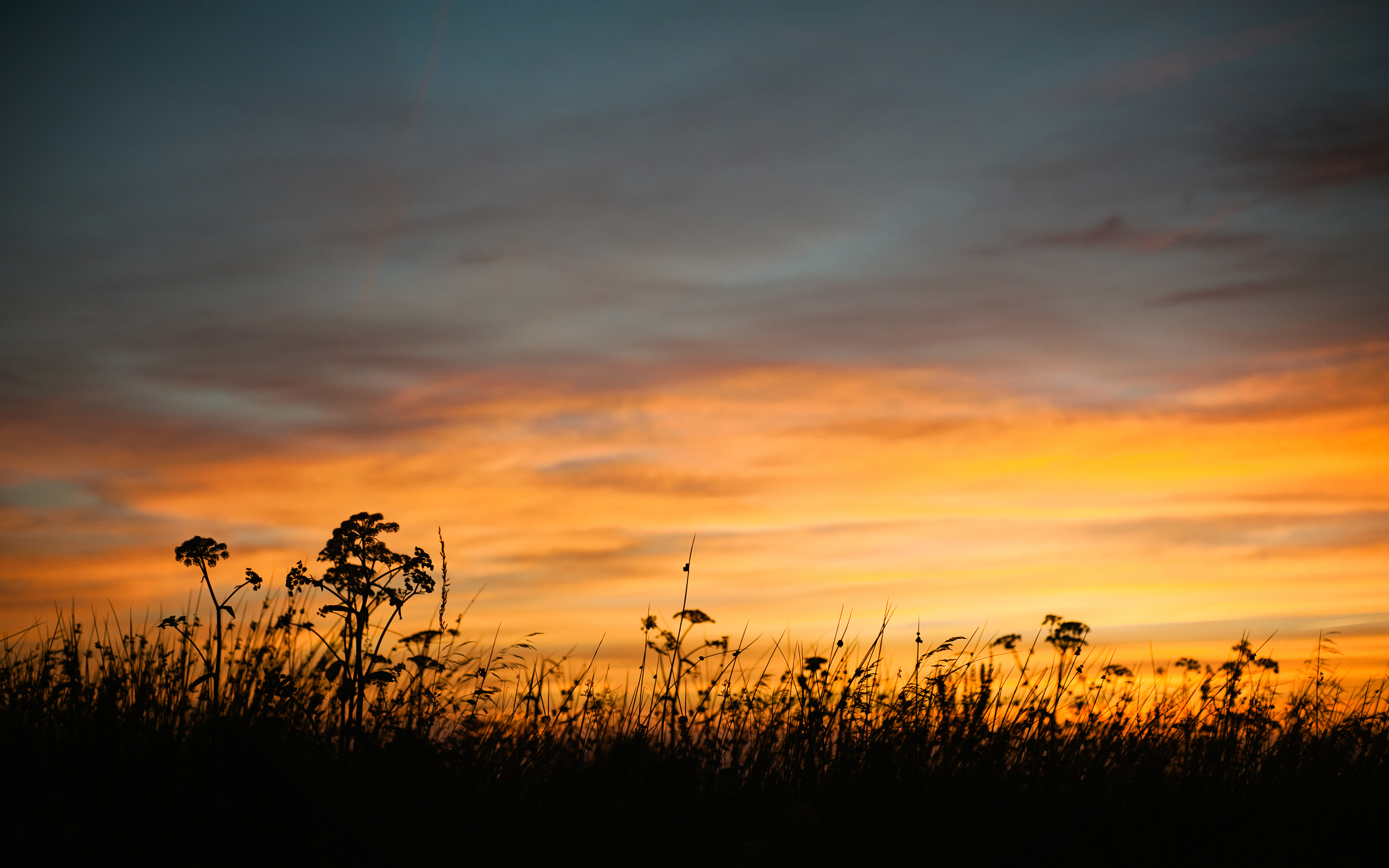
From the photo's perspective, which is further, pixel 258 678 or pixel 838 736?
pixel 838 736

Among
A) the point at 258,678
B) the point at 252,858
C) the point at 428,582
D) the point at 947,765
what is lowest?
the point at 252,858

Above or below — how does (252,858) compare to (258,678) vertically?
below

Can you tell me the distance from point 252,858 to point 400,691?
1.40 metres

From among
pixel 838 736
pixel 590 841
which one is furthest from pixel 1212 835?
pixel 590 841

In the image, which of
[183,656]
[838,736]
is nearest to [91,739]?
[183,656]

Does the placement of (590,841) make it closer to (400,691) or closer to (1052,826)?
(400,691)

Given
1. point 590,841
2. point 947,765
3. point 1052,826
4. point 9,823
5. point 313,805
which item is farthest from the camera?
point 947,765

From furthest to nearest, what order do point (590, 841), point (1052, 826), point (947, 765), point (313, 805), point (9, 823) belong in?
point (947, 765)
point (1052, 826)
point (590, 841)
point (313, 805)
point (9, 823)

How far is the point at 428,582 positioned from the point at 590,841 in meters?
1.80

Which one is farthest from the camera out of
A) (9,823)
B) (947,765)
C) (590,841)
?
(947,765)

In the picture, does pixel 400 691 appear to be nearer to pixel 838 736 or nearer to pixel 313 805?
pixel 313 805

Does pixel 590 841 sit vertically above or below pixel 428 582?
below

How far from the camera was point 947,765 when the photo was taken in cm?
582

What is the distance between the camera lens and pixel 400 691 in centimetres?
561
